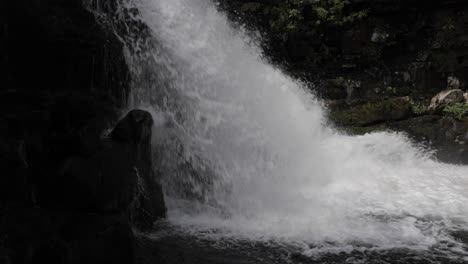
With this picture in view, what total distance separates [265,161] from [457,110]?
263 inches

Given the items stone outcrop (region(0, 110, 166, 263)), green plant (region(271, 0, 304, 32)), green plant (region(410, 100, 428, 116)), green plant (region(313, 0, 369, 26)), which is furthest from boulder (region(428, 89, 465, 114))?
stone outcrop (region(0, 110, 166, 263))

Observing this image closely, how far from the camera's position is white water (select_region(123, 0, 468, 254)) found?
745 centimetres

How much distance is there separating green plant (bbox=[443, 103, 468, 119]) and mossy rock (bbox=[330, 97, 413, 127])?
104 centimetres

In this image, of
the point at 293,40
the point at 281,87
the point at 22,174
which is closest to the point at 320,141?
the point at 281,87

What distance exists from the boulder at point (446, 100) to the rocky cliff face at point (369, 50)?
0.55ft

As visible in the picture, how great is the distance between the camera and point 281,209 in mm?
8289

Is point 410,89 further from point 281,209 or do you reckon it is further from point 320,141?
point 281,209

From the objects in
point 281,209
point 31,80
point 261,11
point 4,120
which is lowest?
point 281,209

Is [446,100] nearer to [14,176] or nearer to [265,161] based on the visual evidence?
[265,161]

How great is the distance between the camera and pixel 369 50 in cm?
1534

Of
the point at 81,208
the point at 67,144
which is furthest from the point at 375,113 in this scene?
the point at 81,208

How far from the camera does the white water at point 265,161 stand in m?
7.45

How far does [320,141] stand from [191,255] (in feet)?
25.3

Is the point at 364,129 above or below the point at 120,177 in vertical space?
above
